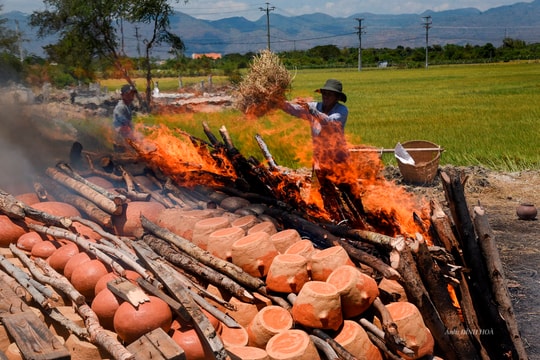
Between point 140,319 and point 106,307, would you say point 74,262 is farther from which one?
point 140,319

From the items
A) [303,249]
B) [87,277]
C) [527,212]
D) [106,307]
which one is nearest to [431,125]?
[527,212]

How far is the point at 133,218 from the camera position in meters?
6.69

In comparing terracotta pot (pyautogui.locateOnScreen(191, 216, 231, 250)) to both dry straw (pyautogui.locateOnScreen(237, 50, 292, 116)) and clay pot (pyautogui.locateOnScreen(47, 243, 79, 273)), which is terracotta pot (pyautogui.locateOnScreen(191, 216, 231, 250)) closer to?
clay pot (pyautogui.locateOnScreen(47, 243, 79, 273))

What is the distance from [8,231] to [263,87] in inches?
165

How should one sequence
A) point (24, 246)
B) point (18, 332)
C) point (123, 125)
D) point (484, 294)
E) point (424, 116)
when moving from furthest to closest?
1. point (424, 116)
2. point (123, 125)
3. point (24, 246)
4. point (484, 294)
5. point (18, 332)

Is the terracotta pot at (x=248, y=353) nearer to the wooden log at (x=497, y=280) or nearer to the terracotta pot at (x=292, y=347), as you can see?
the terracotta pot at (x=292, y=347)

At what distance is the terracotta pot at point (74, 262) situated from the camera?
5559 mm

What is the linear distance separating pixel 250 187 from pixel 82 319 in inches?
138

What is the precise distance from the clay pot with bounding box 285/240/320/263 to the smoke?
4.56 m

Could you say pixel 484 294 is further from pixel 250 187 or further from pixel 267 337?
pixel 250 187

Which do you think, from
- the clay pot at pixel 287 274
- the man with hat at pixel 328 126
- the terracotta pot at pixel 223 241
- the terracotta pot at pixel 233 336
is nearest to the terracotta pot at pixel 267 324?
the terracotta pot at pixel 233 336

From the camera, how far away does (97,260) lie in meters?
5.58

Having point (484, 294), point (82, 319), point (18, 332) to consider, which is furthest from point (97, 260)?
point (484, 294)

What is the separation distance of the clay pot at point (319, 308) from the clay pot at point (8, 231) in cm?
375
